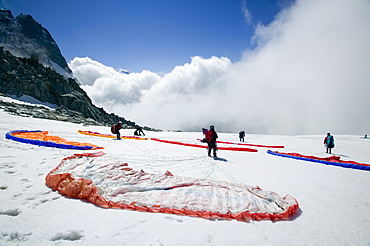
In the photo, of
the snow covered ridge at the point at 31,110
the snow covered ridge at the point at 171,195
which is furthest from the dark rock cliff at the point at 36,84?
the snow covered ridge at the point at 171,195

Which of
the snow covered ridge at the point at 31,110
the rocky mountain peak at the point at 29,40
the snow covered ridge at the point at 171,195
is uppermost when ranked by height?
the rocky mountain peak at the point at 29,40

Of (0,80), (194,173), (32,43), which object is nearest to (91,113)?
(0,80)

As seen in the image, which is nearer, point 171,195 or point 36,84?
point 171,195

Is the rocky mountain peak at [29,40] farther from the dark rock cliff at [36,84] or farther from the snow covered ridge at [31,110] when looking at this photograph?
the snow covered ridge at [31,110]

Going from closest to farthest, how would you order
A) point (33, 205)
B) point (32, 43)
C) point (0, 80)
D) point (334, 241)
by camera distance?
point (334, 241)
point (33, 205)
point (0, 80)
point (32, 43)

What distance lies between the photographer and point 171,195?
3.50 m

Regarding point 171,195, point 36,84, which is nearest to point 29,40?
point 36,84

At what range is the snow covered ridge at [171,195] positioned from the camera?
2.96 meters

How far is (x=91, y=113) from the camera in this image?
6981cm

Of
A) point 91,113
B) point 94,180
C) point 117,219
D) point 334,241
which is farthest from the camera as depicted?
point 91,113

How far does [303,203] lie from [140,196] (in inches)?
133

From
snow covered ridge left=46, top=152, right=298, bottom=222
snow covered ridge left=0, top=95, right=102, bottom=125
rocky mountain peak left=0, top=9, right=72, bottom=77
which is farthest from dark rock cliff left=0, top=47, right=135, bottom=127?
rocky mountain peak left=0, top=9, right=72, bottom=77

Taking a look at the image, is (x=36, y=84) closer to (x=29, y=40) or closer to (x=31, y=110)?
(x=31, y=110)

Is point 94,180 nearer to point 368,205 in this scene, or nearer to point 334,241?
point 334,241
